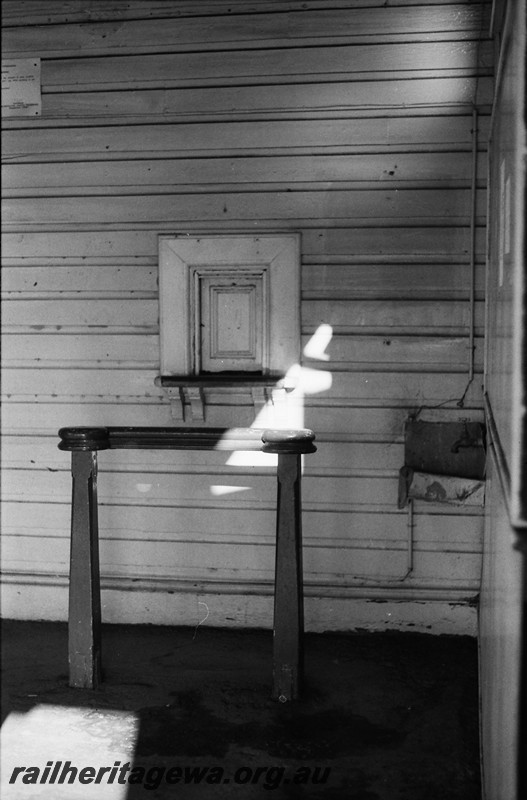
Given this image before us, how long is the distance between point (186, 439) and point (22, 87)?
2.74m

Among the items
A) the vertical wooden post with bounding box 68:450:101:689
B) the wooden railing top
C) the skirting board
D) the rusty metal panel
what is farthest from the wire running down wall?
the vertical wooden post with bounding box 68:450:101:689

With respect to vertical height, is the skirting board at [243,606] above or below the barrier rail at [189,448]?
below

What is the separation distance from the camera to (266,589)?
16.8ft

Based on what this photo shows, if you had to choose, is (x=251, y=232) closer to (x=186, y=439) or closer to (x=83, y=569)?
(x=186, y=439)

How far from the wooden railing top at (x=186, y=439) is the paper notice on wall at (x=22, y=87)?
2.37 m

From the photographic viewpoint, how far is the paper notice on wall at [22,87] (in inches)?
203

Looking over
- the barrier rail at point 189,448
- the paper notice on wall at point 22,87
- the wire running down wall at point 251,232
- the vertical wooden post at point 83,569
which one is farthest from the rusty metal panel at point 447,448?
the paper notice on wall at point 22,87

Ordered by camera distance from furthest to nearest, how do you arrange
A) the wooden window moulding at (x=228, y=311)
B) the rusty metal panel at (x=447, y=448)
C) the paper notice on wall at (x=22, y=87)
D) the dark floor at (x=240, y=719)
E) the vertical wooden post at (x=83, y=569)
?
the paper notice on wall at (x=22, y=87), the wooden window moulding at (x=228, y=311), the rusty metal panel at (x=447, y=448), the vertical wooden post at (x=83, y=569), the dark floor at (x=240, y=719)

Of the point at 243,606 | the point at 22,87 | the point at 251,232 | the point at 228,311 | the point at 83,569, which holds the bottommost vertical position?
the point at 243,606

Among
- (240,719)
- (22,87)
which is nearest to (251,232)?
(22,87)

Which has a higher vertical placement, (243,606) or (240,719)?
(243,606)

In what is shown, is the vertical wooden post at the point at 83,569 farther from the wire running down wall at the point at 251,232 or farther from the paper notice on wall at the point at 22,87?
the paper notice on wall at the point at 22,87

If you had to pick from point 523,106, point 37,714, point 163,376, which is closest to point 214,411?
point 163,376

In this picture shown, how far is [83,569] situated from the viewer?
4.18 metres
